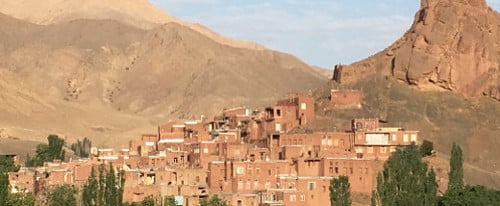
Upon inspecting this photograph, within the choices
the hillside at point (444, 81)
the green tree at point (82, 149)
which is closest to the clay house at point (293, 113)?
Result: the hillside at point (444, 81)

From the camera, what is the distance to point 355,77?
333 feet

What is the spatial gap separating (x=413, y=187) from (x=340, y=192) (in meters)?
4.41

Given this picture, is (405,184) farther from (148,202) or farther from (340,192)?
(148,202)

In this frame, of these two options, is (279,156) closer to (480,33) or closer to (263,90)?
(480,33)

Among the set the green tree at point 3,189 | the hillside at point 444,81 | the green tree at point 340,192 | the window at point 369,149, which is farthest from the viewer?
the hillside at point 444,81

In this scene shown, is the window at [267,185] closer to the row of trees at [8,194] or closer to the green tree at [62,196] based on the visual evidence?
the green tree at [62,196]

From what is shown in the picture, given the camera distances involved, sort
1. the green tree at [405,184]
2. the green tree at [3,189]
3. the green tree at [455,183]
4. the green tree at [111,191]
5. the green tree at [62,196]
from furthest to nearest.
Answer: the green tree at [455,183]
the green tree at [62,196]
the green tree at [405,184]
the green tree at [111,191]
the green tree at [3,189]

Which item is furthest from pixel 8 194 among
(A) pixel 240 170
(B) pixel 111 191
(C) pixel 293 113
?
(C) pixel 293 113

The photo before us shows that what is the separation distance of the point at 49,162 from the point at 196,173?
627 inches

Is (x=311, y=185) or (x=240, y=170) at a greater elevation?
(x=240, y=170)

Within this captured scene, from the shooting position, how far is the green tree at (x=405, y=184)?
72.6 m

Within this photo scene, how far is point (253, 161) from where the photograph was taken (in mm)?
79000

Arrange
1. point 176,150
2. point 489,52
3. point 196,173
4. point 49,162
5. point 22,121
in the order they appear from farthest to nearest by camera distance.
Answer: point 22,121, point 489,52, point 49,162, point 176,150, point 196,173

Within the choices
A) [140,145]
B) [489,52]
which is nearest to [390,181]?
[140,145]
